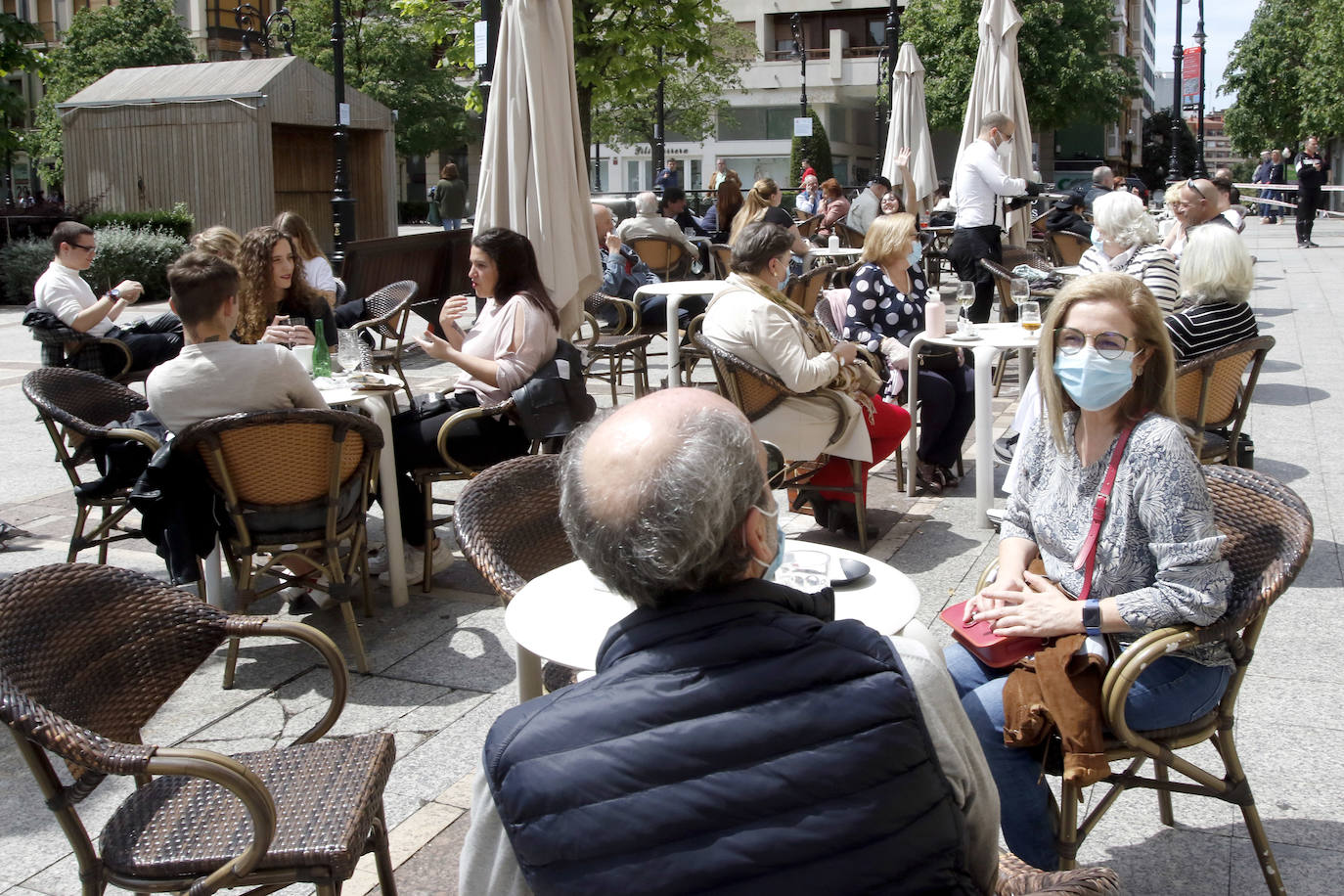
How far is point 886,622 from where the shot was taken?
231 cm

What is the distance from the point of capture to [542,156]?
269 inches

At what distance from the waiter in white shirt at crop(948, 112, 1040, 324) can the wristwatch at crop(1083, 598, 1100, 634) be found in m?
7.43

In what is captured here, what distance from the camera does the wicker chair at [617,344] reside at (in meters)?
8.53

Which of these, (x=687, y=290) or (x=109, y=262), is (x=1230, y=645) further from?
(x=109, y=262)

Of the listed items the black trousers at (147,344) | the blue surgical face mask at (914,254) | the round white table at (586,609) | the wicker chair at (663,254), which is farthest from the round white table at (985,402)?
the wicker chair at (663,254)

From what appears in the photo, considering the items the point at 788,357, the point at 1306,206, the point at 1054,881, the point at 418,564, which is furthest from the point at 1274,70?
the point at 1054,881

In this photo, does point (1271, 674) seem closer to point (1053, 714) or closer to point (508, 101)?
point (1053, 714)

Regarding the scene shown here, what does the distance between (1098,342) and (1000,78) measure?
34.5 feet

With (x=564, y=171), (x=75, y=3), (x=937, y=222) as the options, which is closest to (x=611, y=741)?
(x=564, y=171)

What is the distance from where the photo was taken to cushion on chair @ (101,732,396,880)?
2.28 metres

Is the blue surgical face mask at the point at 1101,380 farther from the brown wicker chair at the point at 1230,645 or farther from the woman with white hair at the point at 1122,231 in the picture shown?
the woman with white hair at the point at 1122,231

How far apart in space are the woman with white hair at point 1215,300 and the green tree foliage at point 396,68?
121ft

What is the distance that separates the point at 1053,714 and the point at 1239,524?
710 mm

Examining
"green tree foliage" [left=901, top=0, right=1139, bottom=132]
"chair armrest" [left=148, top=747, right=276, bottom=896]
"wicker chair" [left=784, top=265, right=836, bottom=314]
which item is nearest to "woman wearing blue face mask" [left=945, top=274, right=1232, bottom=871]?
"chair armrest" [left=148, top=747, right=276, bottom=896]
